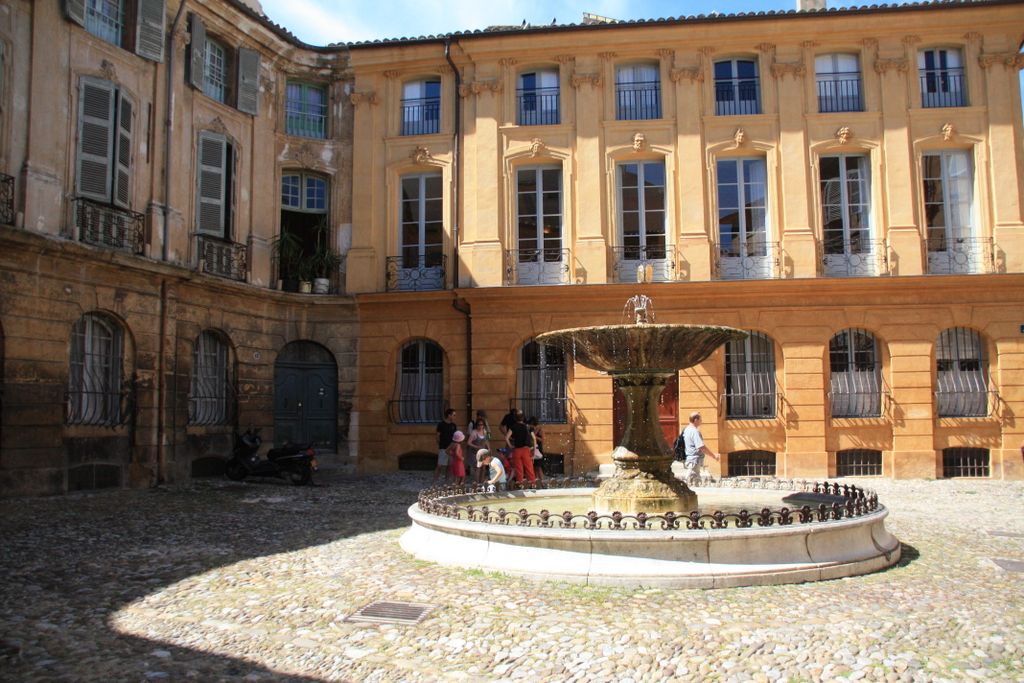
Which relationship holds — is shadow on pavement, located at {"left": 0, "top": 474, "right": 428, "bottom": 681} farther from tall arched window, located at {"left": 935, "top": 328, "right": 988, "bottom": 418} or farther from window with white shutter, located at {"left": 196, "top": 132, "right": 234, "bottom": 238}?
tall arched window, located at {"left": 935, "top": 328, "right": 988, "bottom": 418}

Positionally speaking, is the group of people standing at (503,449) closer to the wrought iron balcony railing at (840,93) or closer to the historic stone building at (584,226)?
the historic stone building at (584,226)

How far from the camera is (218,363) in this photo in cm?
1761

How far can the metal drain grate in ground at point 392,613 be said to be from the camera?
6.14 m

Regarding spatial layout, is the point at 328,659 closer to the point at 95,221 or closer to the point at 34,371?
the point at 34,371

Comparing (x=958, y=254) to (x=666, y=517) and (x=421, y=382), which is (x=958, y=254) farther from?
(x=666, y=517)

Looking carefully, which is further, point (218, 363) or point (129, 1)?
point (218, 363)

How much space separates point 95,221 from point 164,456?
4303mm

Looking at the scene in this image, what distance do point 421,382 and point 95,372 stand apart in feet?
22.9

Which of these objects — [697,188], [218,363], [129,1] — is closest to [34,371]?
[218,363]

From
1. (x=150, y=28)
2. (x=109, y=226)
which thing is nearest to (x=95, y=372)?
(x=109, y=226)

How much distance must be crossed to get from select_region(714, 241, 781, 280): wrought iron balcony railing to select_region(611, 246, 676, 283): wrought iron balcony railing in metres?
1.00

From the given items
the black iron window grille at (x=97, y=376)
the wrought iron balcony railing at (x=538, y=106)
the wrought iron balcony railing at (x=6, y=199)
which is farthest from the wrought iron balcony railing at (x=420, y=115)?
the wrought iron balcony railing at (x=6, y=199)

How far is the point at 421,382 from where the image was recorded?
1933 centimetres

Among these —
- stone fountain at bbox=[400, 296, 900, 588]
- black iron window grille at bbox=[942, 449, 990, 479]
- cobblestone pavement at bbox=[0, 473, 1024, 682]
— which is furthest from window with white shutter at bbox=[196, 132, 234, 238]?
black iron window grille at bbox=[942, 449, 990, 479]
